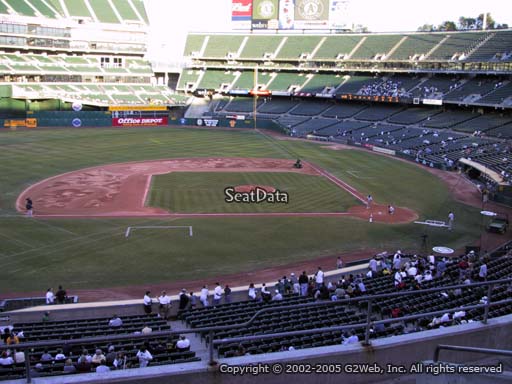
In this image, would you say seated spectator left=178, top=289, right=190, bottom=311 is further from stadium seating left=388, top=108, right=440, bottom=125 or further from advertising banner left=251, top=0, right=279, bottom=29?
advertising banner left=251, top=0, right=279, bottom=29

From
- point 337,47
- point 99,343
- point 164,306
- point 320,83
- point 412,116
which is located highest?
point 337,47

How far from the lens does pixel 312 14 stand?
10050 centimetres

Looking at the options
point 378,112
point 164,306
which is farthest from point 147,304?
point 378,112

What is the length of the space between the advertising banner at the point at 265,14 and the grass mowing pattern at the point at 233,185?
63.8 m

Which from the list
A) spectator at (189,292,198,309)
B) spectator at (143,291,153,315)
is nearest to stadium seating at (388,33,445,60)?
spectator at (189,292,198,309)

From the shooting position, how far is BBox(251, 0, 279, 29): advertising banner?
102750mm

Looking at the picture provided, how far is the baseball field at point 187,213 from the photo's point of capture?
24.6 meters

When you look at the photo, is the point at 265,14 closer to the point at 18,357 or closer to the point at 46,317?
the point at 46,317

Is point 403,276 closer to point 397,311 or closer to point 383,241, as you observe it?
point 397,311

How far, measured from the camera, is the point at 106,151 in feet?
196

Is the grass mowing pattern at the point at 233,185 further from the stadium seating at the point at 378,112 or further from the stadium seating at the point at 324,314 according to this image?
the stadium seating at the point at 378,112

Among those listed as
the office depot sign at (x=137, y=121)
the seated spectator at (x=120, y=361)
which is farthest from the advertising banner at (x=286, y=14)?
the seated spectator at (x=120, y=361)

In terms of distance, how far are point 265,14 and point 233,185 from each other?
71.2 m

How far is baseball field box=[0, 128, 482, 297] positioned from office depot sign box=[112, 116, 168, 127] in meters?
25.9
